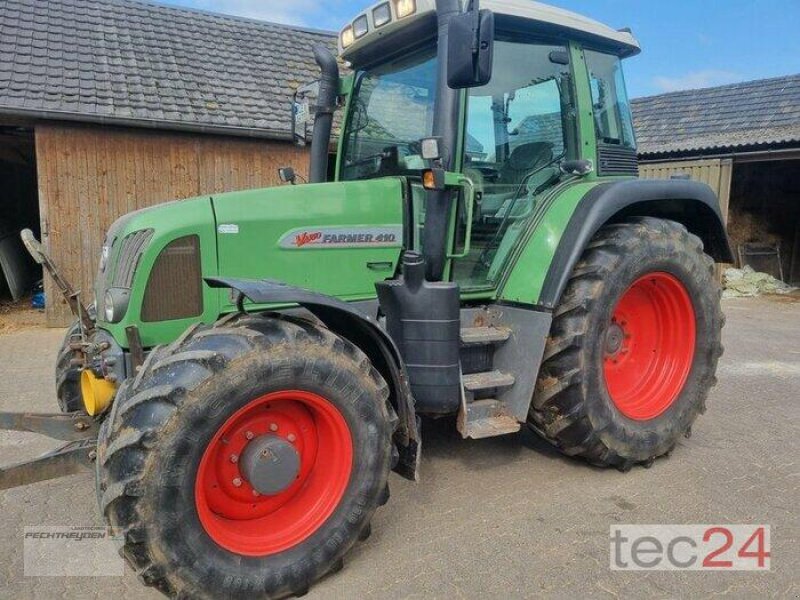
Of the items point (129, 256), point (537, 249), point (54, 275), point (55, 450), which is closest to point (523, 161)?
point (537, 249)

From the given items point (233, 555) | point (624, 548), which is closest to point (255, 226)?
point (233, 555)

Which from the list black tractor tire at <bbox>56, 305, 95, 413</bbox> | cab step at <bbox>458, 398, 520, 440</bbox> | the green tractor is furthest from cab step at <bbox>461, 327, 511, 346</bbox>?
black tractor tire at <bbox>56, 305, 95, 413</bbox>

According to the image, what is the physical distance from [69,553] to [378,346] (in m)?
1.68

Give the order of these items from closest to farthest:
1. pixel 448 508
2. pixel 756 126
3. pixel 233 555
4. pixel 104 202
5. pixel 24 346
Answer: pixel 233 555 → pixel 448 508 → pixel 24 346 → pixel 104 202 → pixel 756 126

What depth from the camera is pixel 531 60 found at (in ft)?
11.6

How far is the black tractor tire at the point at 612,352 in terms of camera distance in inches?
131

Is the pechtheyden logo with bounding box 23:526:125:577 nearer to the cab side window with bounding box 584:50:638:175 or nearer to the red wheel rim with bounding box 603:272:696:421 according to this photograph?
the red wheel rim with bounding box 603:272:696:421

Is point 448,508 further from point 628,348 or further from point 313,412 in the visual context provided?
point 628,348

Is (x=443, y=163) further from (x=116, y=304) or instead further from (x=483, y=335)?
(x=116, y=304)

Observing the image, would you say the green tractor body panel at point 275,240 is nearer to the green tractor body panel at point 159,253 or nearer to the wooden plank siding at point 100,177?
the green tractor body panel at point 159,253

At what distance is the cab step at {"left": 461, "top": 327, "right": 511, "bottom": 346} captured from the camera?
10.7ft

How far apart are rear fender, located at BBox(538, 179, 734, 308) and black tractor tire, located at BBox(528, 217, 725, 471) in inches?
5.6

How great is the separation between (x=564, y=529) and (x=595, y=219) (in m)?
1.58

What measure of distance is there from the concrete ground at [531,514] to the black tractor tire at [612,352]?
0.24m
